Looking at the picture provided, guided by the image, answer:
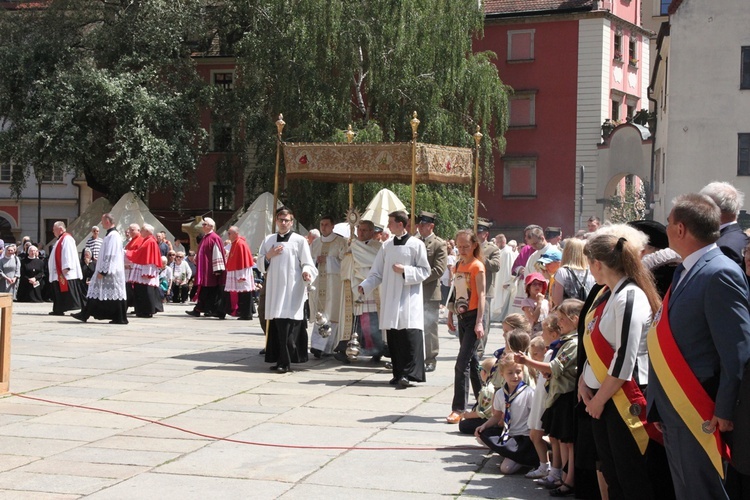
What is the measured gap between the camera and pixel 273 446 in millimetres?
8516

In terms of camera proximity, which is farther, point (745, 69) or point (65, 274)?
point (745, 69)

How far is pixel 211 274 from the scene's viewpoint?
21.4 meters

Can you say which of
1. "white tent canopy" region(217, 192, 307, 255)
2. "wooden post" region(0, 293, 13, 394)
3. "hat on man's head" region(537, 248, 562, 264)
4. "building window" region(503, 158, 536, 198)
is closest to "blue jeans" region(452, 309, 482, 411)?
"hat on man's head" region(537, 248, 562, 264)

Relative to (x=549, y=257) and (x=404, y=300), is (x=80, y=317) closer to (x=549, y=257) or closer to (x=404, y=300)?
(x=404, y=300)

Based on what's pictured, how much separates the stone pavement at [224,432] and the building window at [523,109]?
32.8 metres

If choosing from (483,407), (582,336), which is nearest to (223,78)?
(483,407)

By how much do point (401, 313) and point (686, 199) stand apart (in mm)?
6901

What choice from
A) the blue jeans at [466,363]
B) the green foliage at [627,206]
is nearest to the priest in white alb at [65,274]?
the blue jeans at [466,363]

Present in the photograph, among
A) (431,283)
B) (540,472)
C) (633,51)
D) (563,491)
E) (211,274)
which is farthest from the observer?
(633,51)

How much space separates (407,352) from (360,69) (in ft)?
75.6

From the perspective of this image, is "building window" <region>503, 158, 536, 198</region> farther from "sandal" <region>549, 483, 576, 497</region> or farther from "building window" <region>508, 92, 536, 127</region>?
"sandal" <region>549, 483, 576, 497</region>

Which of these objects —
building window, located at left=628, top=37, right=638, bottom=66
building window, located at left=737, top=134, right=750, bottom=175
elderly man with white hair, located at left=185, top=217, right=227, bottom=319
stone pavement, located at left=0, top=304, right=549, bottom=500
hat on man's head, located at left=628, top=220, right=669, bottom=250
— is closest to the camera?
hat on man's head, located at left=628, top=220, right=669, bottom=250

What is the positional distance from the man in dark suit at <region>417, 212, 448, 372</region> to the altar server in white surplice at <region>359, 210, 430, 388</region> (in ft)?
3.06

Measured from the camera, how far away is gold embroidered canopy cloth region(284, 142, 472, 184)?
558 inches
